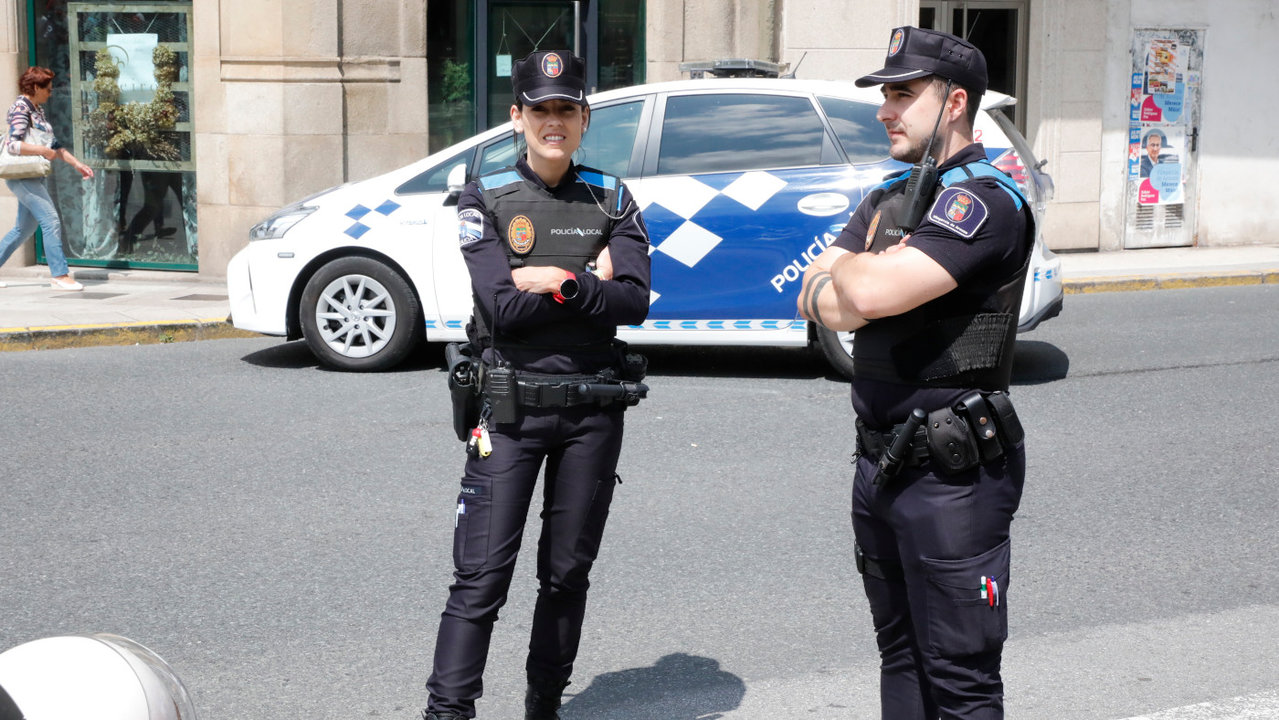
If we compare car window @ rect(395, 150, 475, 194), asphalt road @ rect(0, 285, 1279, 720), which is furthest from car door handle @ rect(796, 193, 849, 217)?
car window @ rect(395, 150, 475, 194)

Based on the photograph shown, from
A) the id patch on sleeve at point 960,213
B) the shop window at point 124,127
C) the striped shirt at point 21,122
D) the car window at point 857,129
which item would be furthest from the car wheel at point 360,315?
the id patch on sleeve at point 960,213

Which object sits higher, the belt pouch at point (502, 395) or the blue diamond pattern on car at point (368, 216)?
the blue diamond pattern on car at point (368, 216)

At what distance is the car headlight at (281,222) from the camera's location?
889cm

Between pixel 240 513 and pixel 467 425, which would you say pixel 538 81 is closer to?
pixel 467 425

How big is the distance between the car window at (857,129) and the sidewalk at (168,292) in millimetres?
4582

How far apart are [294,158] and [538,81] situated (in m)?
9.88

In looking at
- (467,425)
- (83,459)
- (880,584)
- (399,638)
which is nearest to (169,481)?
(83,459)

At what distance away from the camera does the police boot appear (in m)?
3.85

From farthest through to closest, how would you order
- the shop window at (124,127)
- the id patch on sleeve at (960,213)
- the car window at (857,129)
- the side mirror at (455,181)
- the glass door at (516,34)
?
the glass door at (516,34)
the shop window at (124,127)
the car window at (857,129)
the side mirror at (455,181)
the id patch on sleeve at (960,213)

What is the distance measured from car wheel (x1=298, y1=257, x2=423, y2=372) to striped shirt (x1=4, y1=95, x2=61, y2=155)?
4.29 meters

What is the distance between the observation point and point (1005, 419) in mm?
3053

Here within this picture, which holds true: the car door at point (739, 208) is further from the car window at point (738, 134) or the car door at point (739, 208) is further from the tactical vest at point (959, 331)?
the tactical vest at point (959, 331)

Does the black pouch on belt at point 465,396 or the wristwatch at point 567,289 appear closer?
the wristwatch at point 567,289

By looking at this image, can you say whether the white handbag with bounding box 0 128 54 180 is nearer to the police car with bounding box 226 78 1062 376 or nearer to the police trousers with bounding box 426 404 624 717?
A: the police car with bounding box 226 78 1062 376
